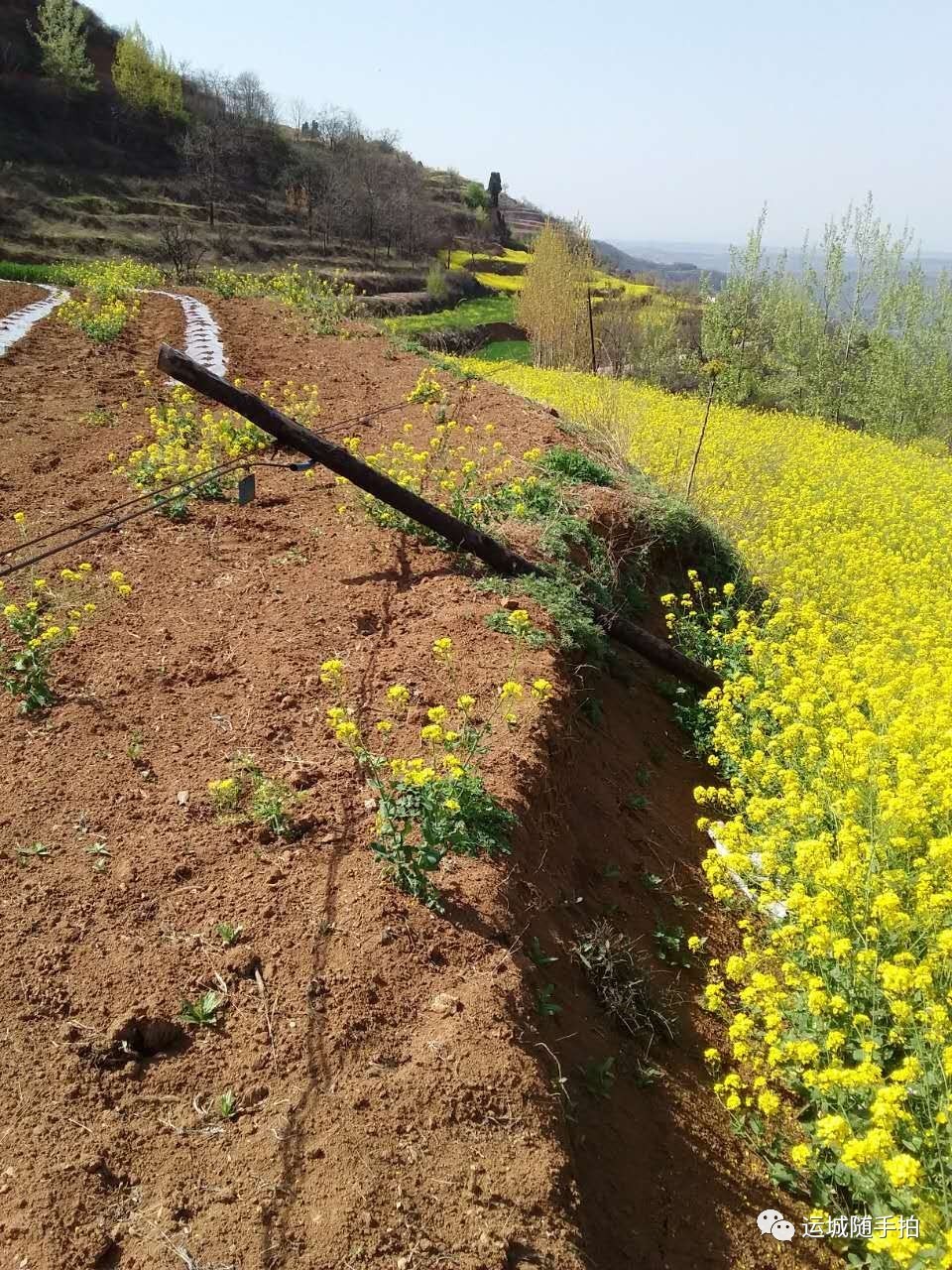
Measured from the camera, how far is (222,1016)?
8.65 feet

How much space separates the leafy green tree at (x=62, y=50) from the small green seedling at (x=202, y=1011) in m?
49.1

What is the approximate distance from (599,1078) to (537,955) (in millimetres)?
482

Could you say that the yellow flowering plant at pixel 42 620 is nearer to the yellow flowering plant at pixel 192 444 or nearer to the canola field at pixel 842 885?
the yellow flowering plant at pixel 192 444

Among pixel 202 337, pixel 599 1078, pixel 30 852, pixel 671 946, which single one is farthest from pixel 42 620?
pixel 202 337

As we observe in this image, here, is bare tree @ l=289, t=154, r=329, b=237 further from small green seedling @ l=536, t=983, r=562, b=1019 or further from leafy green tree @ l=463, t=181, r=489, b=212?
small green seedling @ l=536, t=983, r=562, b=1019

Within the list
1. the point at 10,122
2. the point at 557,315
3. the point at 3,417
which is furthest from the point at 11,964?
the point at 10,122

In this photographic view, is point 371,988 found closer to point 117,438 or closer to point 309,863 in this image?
point 309,863

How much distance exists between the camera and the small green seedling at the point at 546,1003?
2.95 m

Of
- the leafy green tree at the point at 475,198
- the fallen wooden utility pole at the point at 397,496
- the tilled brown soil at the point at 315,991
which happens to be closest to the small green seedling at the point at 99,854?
the tilled brown soil at the point at 315,991

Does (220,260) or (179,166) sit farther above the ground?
(179,166)

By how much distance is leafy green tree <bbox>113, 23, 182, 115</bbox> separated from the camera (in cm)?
4278

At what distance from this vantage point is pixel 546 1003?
9.83ft

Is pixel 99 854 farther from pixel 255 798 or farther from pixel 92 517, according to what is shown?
pixel 92 517

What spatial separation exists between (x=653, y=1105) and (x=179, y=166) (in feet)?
168
